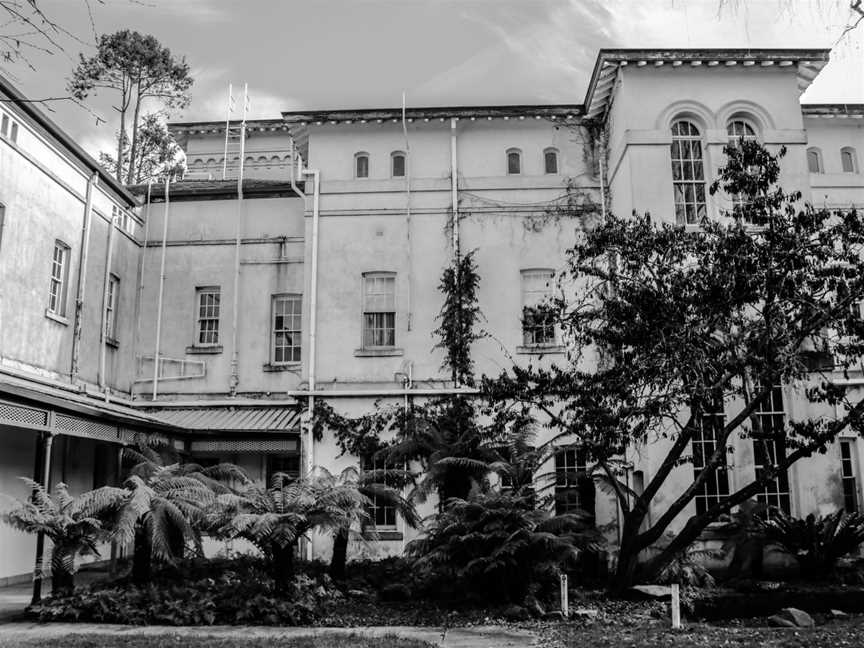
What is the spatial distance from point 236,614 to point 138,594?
1.43m

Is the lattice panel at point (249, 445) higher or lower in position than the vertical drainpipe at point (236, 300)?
lower

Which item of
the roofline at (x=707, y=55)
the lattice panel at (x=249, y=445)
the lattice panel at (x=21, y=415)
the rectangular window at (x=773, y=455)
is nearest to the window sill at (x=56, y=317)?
the lattice panel at (x=249, y=445)

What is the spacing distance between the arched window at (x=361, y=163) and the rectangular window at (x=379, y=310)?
8.28 ft

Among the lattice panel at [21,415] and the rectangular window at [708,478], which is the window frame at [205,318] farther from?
the rectangular window at [708,478]

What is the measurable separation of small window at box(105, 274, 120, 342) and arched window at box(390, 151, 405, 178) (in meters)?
7.51

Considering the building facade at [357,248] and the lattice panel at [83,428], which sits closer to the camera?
the lattice panel at [83,428]

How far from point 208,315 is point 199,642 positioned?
12.9 metres

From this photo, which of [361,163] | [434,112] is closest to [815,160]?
[434,112]

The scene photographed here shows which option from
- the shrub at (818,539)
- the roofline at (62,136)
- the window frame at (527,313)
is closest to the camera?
the shrub at (818,539)

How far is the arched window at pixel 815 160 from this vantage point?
2055cm

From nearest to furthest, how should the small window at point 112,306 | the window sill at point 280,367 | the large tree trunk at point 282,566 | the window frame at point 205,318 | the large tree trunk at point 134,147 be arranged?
the large tree trunk at point 282,566, the small window at point 112,306, the window sill at point 280,367, the window frame at point 205,318, the large tree trunk at point 134,147

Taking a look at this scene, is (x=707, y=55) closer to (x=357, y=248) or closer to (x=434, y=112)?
(x=434, y=112)

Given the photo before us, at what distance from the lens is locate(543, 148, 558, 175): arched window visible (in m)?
19.4

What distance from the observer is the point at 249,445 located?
738 inches
